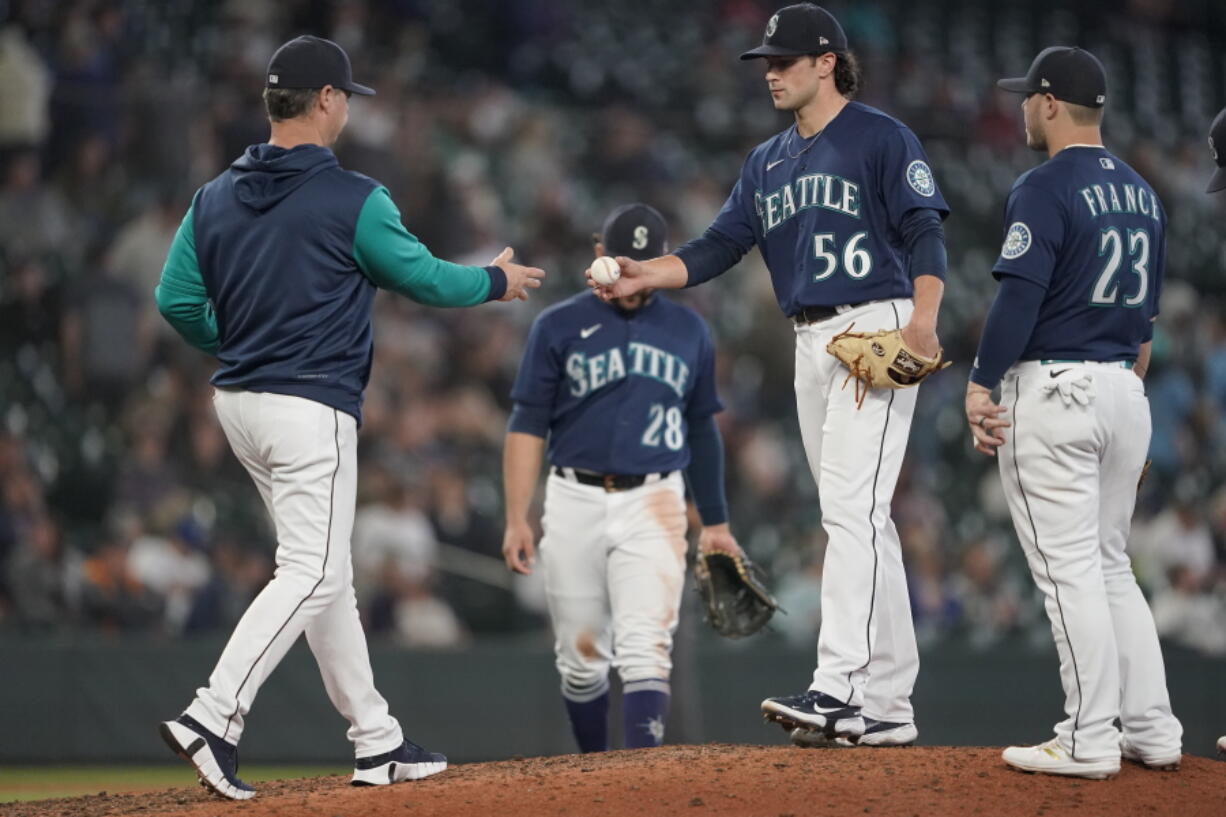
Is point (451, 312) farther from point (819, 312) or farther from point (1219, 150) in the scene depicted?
point (1219, 150)

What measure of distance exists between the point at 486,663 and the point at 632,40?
23.2 feet

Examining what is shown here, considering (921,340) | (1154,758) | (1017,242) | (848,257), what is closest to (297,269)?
(848,257)

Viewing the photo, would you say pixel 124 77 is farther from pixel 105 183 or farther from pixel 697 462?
pixel 697 462

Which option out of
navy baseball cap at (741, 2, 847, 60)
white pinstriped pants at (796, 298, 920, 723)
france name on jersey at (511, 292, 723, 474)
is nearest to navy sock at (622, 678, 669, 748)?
france name on jersey at (511, 292, 723, 474)

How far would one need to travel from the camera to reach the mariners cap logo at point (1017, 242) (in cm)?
428

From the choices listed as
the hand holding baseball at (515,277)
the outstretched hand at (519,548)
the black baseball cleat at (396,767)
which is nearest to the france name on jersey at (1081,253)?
the hand holding baseball at (515,277)

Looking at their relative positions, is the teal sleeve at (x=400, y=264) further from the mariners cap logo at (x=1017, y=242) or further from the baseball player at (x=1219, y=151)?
the baseball player at (x=1219, y=151)

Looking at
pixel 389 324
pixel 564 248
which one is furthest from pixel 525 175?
pixel 389 324

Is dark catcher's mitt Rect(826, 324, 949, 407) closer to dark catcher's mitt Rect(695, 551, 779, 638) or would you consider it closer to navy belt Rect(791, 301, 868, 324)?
navy belt Rect(791, 301, 868, 324)

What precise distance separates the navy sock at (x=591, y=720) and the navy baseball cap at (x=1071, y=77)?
112 inches

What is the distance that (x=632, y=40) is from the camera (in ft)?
46.5

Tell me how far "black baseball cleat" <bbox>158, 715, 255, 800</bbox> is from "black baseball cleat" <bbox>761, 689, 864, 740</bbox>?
150cm

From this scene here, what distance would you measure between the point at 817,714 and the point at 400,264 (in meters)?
1.76

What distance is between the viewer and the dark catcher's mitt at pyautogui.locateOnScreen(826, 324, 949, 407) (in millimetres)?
4352
